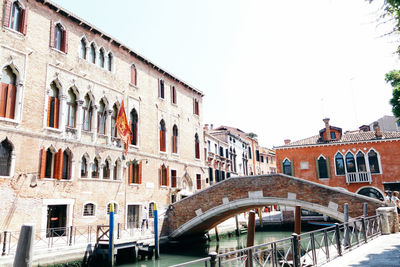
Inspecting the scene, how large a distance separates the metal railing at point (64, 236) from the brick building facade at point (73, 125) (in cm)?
30

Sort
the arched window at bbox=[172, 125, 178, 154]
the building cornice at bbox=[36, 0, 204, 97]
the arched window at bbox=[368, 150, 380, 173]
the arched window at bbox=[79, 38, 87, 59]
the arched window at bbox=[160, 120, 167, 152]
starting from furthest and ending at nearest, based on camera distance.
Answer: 1. the arched window at bbox=[368, 150, 380, 173]
2. the arched window at bbox=[172, 125, 178, 154]
3. the arched window at bbox=[160, 120, 167, 152]
4. the arched window at bbox=[79, 38, 87, 59]
5. the building cornice at bbox=[36, 0, 204, 97]

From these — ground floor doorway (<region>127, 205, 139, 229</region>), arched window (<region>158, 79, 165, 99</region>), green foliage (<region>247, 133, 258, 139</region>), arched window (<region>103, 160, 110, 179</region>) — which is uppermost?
green foliage (<region>247, 133, 258, 139</region>)

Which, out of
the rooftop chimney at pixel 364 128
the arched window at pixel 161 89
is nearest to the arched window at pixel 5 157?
the arched window at pixel 161 89

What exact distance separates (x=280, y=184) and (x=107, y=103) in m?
8.42

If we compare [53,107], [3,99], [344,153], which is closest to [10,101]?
[3,99]

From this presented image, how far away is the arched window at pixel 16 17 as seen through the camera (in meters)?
11.2

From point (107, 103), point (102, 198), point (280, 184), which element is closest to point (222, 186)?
point (280, 184)

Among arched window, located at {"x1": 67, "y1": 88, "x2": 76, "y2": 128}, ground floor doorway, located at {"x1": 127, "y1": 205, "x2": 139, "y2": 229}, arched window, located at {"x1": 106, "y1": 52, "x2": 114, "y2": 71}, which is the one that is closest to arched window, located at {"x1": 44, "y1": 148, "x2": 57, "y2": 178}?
arched window, located at {"x1": 67, "y1": 88, "x2": 76, "y2": 128}

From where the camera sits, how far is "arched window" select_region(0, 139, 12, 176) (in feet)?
33.9

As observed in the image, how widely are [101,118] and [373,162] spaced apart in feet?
55.5

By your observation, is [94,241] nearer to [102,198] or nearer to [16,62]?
[102,198]

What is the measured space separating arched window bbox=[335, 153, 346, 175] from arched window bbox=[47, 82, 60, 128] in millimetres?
17457

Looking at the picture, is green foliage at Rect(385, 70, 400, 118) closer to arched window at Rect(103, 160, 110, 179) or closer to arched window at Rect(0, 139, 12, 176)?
arched window at Rect(103, 160, 110, 179)

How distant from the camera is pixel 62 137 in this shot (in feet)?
40.1
